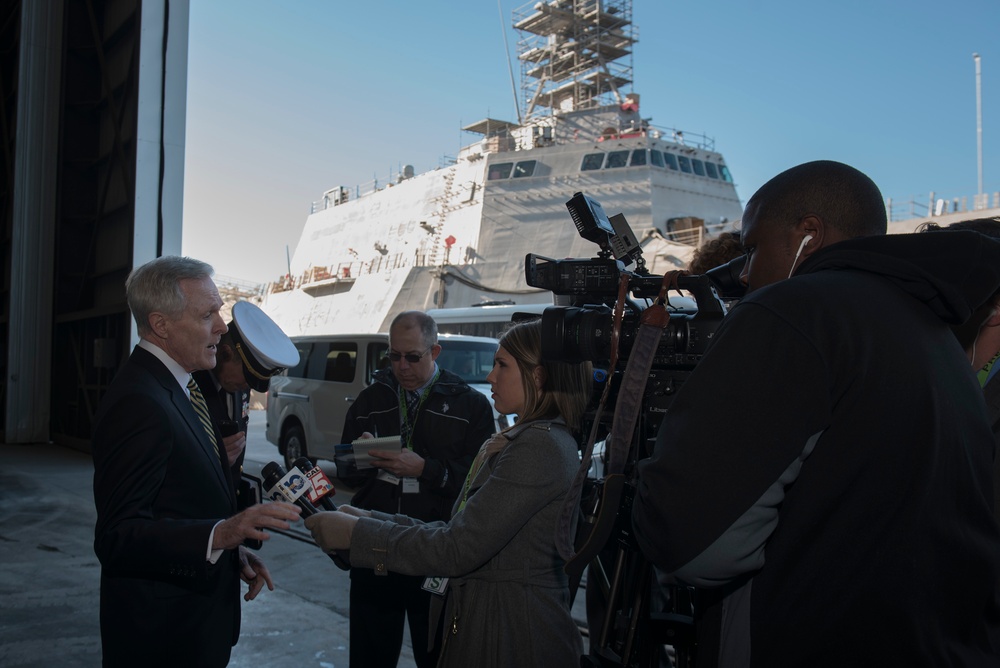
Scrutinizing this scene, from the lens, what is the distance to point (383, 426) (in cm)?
331

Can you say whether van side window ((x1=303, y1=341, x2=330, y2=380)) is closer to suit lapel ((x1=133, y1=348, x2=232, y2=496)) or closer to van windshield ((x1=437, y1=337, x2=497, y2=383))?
van windshield ((x1=437, y1=337, x2=497, y2=383))

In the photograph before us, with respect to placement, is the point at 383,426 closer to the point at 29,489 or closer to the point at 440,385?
the point at 440,385

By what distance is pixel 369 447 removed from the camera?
2.71 m

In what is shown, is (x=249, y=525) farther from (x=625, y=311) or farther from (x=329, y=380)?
(x=329, y=380)

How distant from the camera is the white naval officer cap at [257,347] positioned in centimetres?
296

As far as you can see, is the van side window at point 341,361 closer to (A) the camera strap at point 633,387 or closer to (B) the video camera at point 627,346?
(B) the video camera at point 627,346

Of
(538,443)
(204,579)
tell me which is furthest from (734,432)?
(204,579)

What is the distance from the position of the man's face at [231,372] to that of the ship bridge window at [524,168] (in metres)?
21.7

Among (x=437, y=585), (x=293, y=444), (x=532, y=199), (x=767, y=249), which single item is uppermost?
(x=532, y=199)

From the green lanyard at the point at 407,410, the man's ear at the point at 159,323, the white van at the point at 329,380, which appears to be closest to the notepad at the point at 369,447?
the green lanyard at the point at 407,410

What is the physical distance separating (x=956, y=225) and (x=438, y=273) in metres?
22.0

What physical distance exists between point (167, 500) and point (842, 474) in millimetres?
1670

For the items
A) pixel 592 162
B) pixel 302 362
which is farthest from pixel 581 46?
pixel 302 362

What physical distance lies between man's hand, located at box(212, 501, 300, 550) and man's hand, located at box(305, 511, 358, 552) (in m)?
0.08
